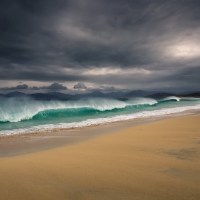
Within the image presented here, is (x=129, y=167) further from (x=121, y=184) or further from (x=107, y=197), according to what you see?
(x=107, y=197)

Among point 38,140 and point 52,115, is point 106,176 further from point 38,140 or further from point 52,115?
point 52,115

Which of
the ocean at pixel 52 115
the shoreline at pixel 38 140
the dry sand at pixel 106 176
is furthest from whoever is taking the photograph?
the ocean at pixel 52 115

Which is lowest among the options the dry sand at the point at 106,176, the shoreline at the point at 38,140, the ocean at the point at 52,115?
the dry sand at the point at 106,176

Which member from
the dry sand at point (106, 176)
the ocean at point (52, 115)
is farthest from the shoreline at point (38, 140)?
the ocean at point (52, 115)

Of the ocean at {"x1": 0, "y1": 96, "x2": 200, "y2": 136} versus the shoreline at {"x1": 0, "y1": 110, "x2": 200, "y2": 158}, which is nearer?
the shoreline at {"x1": 0, "y1": 110, "x2": 200, "y2": 158}

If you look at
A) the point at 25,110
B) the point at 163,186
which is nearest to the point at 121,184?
the point at 163,186

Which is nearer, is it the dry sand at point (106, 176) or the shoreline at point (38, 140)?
the dry sand at point (106, 176)

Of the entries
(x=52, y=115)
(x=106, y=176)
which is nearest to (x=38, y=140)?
(x=106, y=176)

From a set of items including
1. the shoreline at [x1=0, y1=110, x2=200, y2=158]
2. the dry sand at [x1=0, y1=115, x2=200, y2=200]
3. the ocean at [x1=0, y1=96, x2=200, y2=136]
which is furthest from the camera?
the ocean at [x1=0, y1=96, x2=200, y2=136]

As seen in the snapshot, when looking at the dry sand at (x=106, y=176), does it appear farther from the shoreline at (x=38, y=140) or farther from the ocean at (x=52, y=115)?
the ocean at (x=52, y=115)

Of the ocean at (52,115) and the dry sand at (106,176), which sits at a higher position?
the ocean at (52,115)

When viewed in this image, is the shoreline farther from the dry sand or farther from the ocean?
the ocean

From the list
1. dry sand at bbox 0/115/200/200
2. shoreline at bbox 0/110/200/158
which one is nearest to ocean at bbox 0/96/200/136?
shoreline at bbox 0/110/200/158

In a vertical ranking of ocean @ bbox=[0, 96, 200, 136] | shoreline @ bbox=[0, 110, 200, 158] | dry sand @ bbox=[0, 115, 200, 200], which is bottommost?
dry sand @ bbox=[0, 115, 200, 200]
